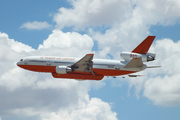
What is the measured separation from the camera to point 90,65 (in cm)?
4938

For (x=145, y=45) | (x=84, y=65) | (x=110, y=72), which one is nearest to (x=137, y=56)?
(x=145, y=45)

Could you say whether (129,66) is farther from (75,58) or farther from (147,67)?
(75,58)

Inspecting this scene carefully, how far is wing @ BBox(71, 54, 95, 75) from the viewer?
1880 inches

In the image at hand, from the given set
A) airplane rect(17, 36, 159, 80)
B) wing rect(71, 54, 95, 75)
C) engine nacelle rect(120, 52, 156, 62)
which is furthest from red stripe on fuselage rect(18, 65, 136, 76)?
engine nacelle rect(120, 52, 156, 62)

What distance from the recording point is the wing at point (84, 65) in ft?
157

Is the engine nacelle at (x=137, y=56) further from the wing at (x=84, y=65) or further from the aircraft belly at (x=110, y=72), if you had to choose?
the wing at (x=84, y=65)

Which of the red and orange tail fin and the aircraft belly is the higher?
the red and orange tail fin

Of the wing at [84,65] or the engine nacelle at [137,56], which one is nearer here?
the wing at [84,65]

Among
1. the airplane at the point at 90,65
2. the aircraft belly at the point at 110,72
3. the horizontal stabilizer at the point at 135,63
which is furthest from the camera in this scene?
the aircraft belly at the point at 110,72

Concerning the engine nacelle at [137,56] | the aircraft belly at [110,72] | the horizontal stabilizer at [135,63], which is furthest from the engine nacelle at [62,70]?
the horizontal stabilizer at [135,63]

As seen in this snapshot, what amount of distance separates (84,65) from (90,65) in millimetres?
1393

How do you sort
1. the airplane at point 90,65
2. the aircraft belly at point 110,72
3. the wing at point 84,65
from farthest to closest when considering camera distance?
1. the aircraft belly at point 110,72
2. the airplane at point 90,65
3. the wing at point 84,65

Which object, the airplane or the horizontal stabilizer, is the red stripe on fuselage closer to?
the airplane

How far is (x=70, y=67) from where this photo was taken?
50406mm
